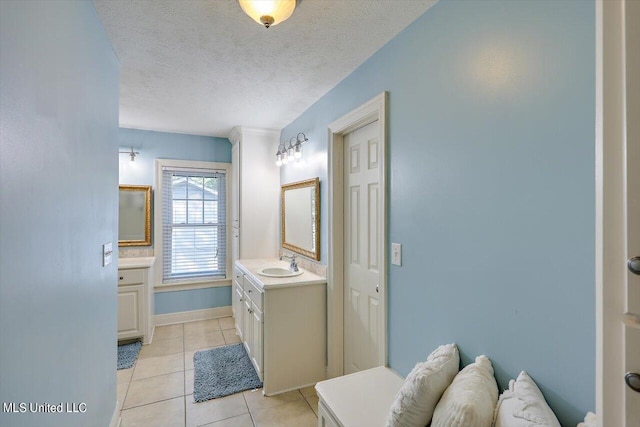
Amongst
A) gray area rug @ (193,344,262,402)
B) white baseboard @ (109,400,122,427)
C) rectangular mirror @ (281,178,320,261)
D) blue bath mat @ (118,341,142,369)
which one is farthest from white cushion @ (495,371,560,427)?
blue bath mat @ (118,341,142,369)

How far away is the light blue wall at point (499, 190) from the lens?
0.94 m

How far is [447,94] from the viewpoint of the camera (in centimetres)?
141

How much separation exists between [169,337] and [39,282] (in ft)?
9.56

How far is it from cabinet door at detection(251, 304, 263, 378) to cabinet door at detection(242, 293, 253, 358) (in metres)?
0.09

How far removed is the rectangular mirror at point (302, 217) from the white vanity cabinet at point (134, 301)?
1596 mm

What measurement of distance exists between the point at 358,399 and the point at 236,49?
→ 2149 mm

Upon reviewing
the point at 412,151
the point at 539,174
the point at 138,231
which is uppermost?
the point at 412,151

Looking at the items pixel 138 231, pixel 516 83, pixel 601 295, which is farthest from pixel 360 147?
pixel 138 231

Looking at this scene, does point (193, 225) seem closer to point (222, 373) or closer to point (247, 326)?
point (247, 326)

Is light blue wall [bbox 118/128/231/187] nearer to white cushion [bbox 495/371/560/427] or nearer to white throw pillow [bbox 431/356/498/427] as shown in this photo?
white throw pillow [bbox 431/356/498/427]

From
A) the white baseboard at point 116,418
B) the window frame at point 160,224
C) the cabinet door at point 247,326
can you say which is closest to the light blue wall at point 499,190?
the cabinet door at point 247,326

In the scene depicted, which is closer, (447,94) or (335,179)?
(447,94)

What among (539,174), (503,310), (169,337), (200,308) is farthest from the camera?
(200,308)

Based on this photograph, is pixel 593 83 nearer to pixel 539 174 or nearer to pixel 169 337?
pixel 539 174
